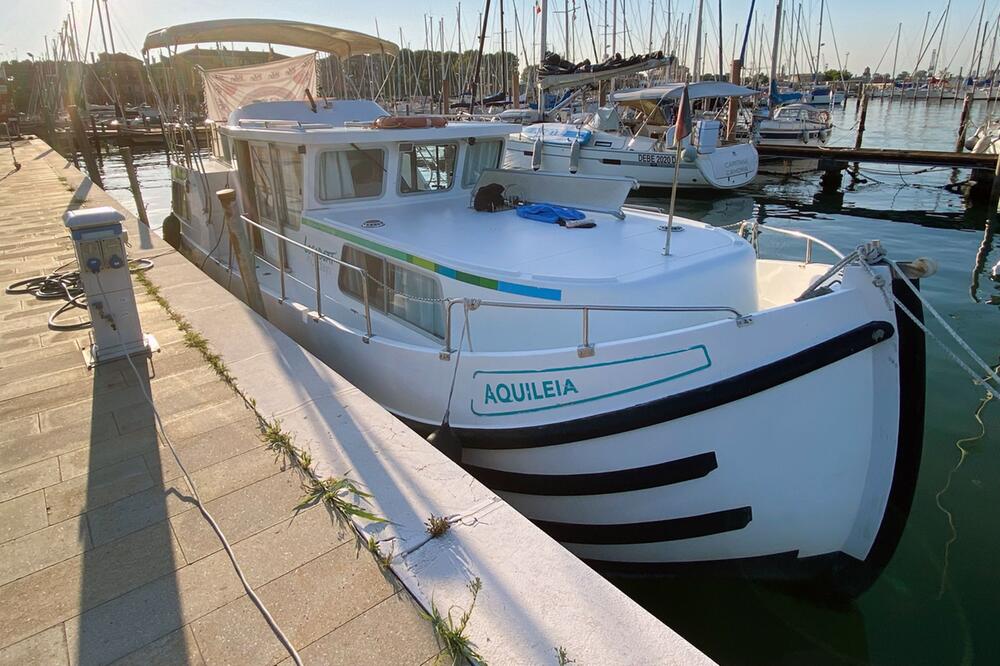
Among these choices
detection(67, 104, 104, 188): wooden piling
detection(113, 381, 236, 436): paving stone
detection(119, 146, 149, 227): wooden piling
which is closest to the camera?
detection(113, 381, 236, 436): paving stone

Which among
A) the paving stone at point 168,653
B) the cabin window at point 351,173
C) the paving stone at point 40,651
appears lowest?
the paving stone at point 40,651

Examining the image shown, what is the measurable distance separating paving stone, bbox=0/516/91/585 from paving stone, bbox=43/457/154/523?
A: 0.11 metres

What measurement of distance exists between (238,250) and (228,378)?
228cm

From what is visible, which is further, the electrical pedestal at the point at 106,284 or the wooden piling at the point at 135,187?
the wooden piling at the point at 135,187

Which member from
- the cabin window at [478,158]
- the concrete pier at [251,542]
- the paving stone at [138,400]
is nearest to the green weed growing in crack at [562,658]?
the concrete pier at [251,542]

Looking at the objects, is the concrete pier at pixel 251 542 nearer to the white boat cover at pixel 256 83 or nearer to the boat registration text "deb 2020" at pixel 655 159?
the white boat cover at pixel 256 83

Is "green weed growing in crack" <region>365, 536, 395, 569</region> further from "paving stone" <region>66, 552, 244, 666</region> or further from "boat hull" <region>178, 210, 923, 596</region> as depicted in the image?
"boat hull" <region>178, 210, 923, 596</region>

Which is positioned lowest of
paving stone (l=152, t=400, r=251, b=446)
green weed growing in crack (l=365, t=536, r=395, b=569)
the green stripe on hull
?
green weed growing in crack (l=365, t=536, r=395, b=569)

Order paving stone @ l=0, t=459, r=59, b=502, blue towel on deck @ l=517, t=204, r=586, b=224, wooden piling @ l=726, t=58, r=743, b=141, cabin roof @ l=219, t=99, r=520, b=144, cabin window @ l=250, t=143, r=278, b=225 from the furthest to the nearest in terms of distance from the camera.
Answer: wooden piling @ l=726, t=58, r=743, b=141, cabin window @ l=250, t=143, r=278, b=225, cabin roof @ l=219, t=99, r=520, b=144, blue towel on deck @ l=517, t=204, r=586, b=224, paving stone @ l=0, t=459, r=59, b=502

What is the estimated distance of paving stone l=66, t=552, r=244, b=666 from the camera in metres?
2.56

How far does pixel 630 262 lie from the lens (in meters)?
4.64

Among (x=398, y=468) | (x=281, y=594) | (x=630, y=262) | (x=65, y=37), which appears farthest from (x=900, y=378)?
(x=65, y=37)

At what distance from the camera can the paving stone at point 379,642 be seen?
246 cm

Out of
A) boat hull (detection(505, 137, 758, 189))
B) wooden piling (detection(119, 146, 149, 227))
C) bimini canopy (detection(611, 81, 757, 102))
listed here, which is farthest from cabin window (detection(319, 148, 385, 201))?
bimini canopy (detection(611, 81, 757, 102))
